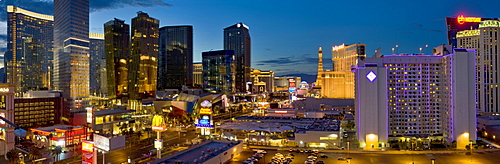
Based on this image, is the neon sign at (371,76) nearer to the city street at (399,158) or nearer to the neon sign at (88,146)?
the city street at (399,158)

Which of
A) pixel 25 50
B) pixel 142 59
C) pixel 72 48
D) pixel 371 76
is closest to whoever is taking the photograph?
pixel 371 76

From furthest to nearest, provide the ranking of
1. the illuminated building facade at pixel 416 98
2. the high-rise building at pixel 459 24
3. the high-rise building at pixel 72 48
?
1. the high-rise building at pixel 459 24
2. the high-rise building at pixel 72 48
3. the illuminated building facade at pixel 416 98

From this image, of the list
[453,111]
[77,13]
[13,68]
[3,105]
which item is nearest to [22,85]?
[13,68]

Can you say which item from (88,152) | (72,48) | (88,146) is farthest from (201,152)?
(72,48)

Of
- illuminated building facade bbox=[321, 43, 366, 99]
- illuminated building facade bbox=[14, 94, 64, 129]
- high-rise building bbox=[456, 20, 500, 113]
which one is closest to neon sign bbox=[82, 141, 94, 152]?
illuminated building facade bbox=[14, 94, 64, 129]

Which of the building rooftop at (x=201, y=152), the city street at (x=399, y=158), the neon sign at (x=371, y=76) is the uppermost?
the neon sign at (x=371, y=76)

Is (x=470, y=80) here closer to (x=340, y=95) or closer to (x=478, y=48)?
(x=478, y=48)

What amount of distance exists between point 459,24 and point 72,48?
442 ft

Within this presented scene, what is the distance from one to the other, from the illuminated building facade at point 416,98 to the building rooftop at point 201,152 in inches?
971

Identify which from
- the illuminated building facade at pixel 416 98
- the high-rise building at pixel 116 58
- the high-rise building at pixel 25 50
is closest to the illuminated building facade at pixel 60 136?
the illuminated building facade at pixel 416 98

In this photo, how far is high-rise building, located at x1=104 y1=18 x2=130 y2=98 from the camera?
→ 506ft

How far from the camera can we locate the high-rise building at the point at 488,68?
9462cm

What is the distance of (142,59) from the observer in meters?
142

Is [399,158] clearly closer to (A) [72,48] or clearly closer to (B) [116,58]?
(A) [72,48]
